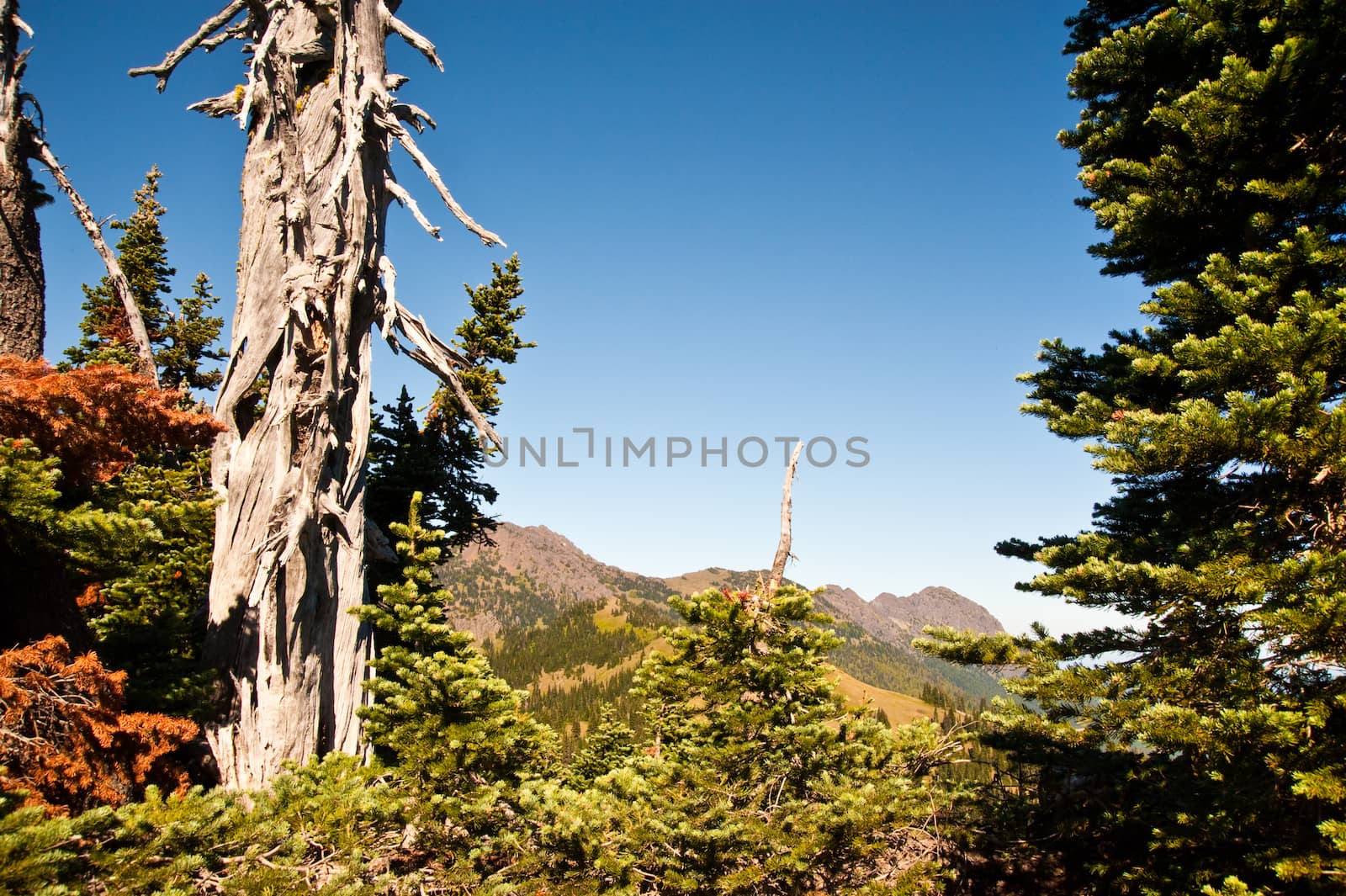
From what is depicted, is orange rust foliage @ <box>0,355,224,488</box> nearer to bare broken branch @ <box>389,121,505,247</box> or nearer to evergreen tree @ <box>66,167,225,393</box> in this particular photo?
bare broken branch @ <box>389,121,505,247</box>

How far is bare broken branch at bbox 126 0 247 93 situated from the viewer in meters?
9.50

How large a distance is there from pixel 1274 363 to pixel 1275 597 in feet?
6.21

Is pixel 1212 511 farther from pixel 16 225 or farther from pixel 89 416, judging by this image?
pixel 16 225

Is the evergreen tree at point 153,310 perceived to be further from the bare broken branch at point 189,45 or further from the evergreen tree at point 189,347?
the bare broken branch at point 189,45

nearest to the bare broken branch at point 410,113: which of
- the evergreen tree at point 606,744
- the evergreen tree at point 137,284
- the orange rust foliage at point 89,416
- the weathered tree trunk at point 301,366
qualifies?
the weathered tree trunk at point 301,366

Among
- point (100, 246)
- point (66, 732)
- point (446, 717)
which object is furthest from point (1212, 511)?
point (100, 246)

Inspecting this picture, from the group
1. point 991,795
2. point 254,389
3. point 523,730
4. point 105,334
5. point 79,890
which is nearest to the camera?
point 79,890

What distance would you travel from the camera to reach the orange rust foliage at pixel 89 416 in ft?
17.5

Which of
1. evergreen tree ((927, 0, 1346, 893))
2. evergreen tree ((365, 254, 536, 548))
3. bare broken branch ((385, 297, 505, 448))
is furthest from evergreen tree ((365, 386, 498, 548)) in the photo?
evergreen tree ((927, 0, 1346, 893))

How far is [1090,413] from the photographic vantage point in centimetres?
746

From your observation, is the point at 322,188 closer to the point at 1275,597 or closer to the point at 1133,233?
the point at 1133,233

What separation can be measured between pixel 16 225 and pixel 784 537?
991 centimetres

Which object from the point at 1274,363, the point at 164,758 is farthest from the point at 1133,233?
the point at 164,758

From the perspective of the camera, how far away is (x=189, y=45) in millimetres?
9828
